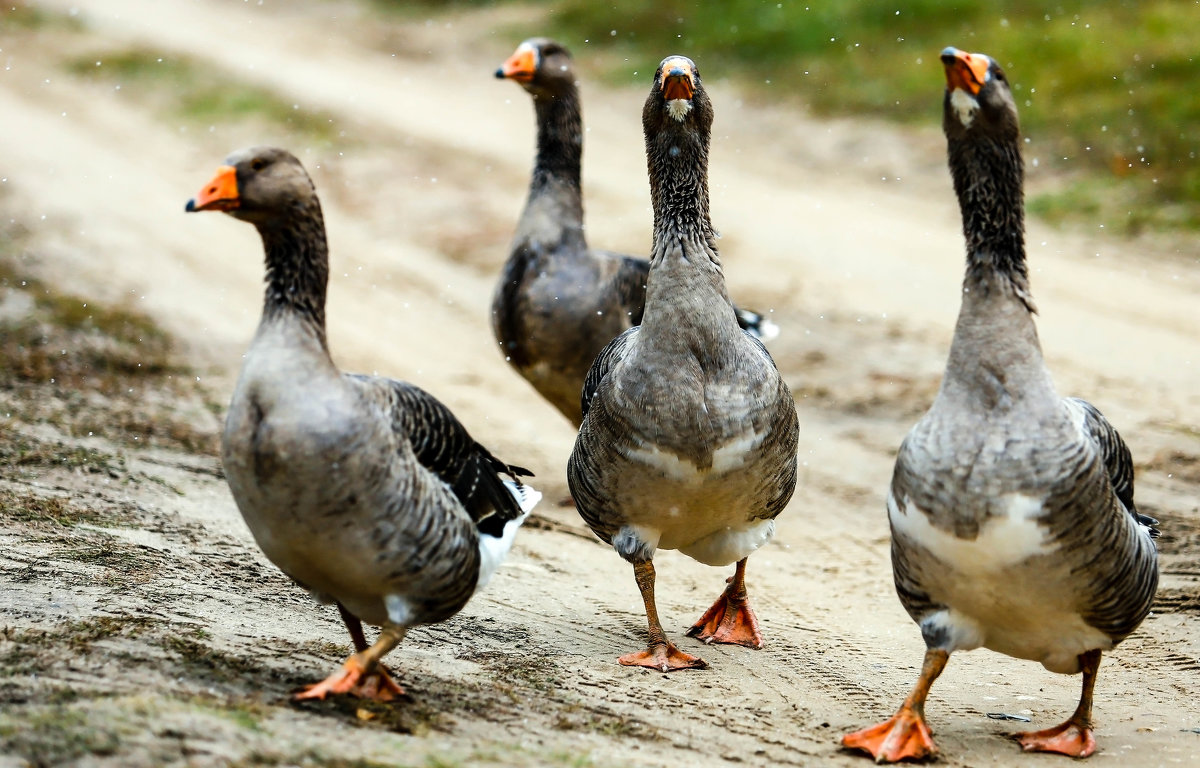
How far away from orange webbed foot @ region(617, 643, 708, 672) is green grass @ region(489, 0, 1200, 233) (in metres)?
10.1

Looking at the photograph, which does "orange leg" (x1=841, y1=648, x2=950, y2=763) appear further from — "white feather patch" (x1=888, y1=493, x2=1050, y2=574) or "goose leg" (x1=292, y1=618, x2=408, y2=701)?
"goose leg" (x1=292, y1=618, x2=408, y2=701)

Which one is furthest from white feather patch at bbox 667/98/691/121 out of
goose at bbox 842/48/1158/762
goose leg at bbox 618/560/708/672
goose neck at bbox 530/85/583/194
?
goose neck at bbox 530/85/583/194

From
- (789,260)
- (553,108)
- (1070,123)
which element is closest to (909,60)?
(1070,123)

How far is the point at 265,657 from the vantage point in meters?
5.28

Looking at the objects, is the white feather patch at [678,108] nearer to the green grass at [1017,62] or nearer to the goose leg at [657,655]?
the goose leg at [657,655]

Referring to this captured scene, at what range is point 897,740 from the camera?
4965 mm

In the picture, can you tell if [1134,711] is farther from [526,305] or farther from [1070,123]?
[1070,123]

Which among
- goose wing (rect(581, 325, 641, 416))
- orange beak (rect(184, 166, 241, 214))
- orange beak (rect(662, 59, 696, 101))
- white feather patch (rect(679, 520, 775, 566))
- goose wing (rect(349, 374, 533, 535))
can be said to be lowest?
white feather patch (rect(679, 520, 775, 566))

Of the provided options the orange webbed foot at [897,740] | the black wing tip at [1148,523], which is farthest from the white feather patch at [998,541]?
the black wing tip at [1148,523]

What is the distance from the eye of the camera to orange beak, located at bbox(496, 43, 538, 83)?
944 centimetres

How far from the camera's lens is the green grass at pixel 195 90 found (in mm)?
19562

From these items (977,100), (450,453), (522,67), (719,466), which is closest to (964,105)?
(977,100)

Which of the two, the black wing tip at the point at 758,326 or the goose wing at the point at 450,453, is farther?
the black wing tip at the point at 758,326

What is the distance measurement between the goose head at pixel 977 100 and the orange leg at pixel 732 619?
2.62 meters
